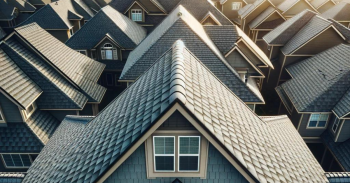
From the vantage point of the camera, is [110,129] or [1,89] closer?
[110,129]

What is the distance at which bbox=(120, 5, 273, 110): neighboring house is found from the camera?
17.8 meters

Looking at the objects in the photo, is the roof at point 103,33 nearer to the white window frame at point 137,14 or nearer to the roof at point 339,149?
the white window frame at point 137,14

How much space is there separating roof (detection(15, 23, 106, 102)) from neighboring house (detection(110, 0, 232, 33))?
591 inches

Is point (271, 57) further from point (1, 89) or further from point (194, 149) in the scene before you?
point (1, 89)

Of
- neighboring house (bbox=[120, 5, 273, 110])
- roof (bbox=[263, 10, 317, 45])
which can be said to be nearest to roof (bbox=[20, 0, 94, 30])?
neighboring house (bbox=[120, 5, 273, 110])

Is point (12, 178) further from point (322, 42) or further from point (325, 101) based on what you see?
point (322, 42)

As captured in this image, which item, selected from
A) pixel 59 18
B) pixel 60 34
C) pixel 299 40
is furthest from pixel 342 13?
pixel 60 34

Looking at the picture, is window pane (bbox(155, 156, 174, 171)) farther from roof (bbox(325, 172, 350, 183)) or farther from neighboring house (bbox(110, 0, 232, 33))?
neighboring house (bbox(110, 0, 232, 33))

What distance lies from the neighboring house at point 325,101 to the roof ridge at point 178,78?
13.4 meters

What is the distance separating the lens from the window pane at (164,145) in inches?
291

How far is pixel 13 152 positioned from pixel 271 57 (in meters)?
27.0

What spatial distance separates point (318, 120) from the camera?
18.8m

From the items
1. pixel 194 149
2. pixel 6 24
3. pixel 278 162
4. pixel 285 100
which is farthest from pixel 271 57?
pixel 6 24

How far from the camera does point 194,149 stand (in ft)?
24.6
